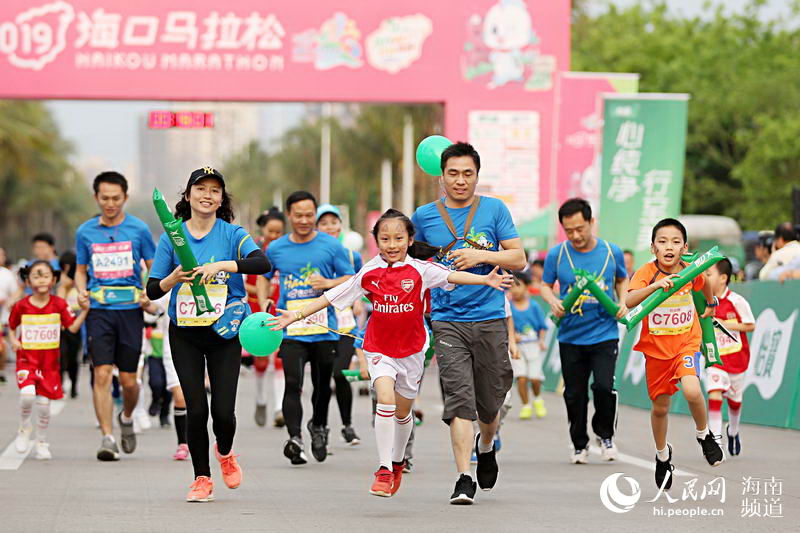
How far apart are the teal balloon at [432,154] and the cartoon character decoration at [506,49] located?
689 inches

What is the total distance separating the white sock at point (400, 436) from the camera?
8766 millimetres

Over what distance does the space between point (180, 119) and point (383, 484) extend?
750 inches

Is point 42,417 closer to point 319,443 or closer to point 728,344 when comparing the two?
point 319,443

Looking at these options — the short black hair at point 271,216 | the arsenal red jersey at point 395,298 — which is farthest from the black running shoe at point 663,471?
the short black hair at point 271,216

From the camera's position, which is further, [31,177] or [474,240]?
[31,177]

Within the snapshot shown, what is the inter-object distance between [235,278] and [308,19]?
1829 cm

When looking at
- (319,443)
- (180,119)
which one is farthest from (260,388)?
(180,119)

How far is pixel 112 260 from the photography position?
11242 mm

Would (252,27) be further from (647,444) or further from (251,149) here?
(251,149)

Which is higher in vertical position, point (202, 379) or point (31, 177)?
point (202, 379)

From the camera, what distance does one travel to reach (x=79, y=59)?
2608 cm

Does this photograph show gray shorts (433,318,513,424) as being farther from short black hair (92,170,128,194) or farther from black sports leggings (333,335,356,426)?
short black hair (92,170,128,194)

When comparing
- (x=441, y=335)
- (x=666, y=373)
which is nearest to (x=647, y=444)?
(x=666, y=373)

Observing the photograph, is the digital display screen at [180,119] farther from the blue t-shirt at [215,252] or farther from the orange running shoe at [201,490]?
the orange running shoe at [201,490]
